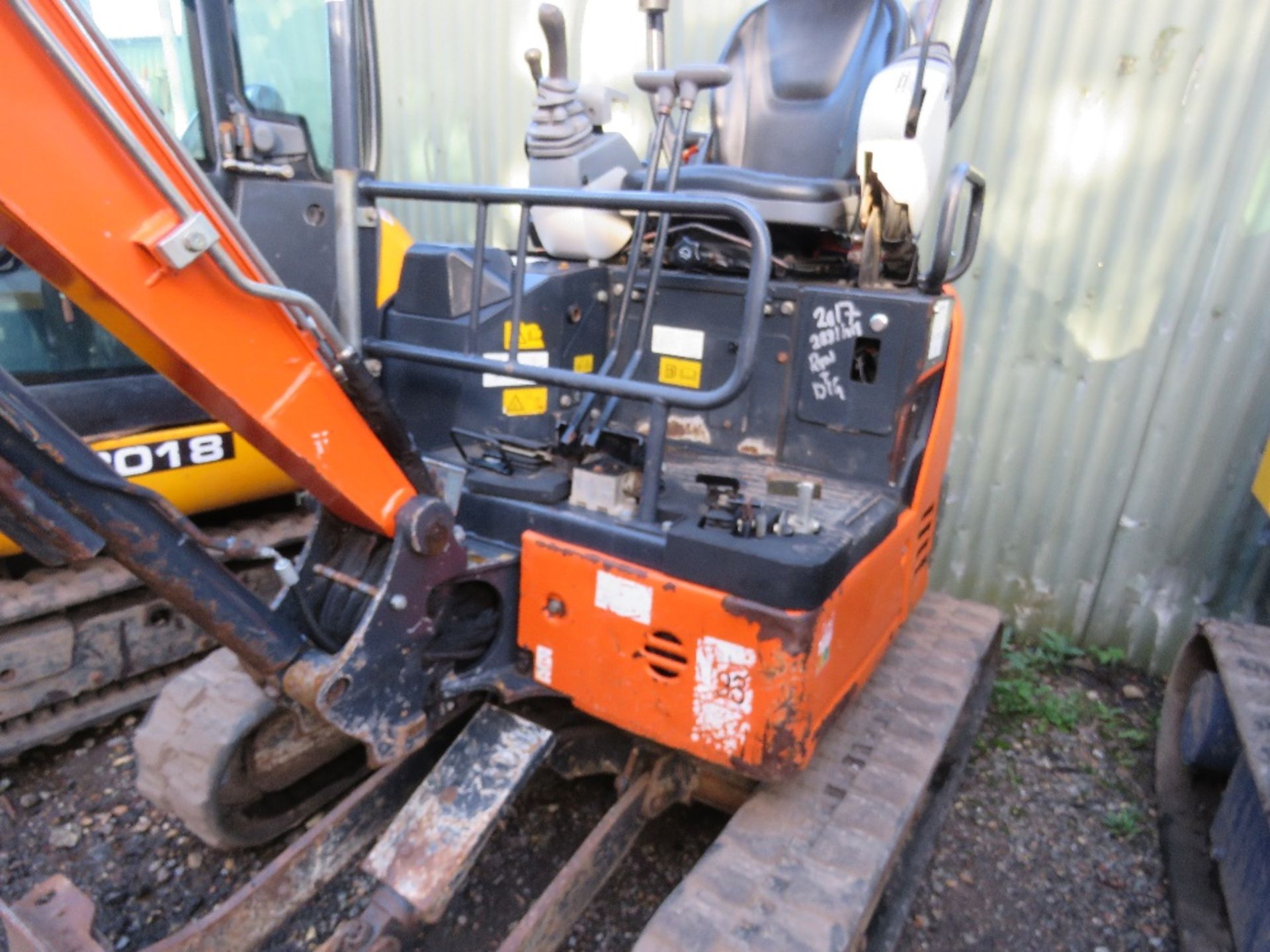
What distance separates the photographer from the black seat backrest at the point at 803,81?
2.68 meters

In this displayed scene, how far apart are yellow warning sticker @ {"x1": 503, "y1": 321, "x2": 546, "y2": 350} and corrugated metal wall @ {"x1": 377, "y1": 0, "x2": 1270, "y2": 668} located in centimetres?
170

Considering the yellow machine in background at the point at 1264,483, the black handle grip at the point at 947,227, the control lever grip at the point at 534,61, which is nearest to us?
the black handle grip at the point at 947,227

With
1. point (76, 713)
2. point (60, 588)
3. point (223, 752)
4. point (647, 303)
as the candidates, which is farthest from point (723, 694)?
point (76, 713)

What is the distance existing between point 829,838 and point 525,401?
1318 millimetres

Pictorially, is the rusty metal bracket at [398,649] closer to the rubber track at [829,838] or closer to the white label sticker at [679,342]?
the rubber track at [829,838]

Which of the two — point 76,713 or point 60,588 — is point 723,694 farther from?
point 76,713

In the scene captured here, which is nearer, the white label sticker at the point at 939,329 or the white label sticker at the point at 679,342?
the white label sticker at the point at 939,329

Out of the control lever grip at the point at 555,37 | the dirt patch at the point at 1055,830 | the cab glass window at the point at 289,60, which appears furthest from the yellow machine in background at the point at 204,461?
the dirt patch at the point at 1055,830

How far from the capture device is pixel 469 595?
197cm

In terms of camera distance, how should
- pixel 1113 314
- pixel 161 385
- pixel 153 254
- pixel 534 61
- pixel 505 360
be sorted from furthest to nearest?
pixel 1113 314
pixel 161 385
pixel 534 61
pixel 505 360
pixel 153 254

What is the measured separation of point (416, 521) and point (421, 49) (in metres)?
4.27

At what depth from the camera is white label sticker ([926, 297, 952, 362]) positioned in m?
2.09

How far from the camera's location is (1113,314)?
3.35 meters

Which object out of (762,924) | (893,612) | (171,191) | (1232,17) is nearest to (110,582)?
(171,191)
